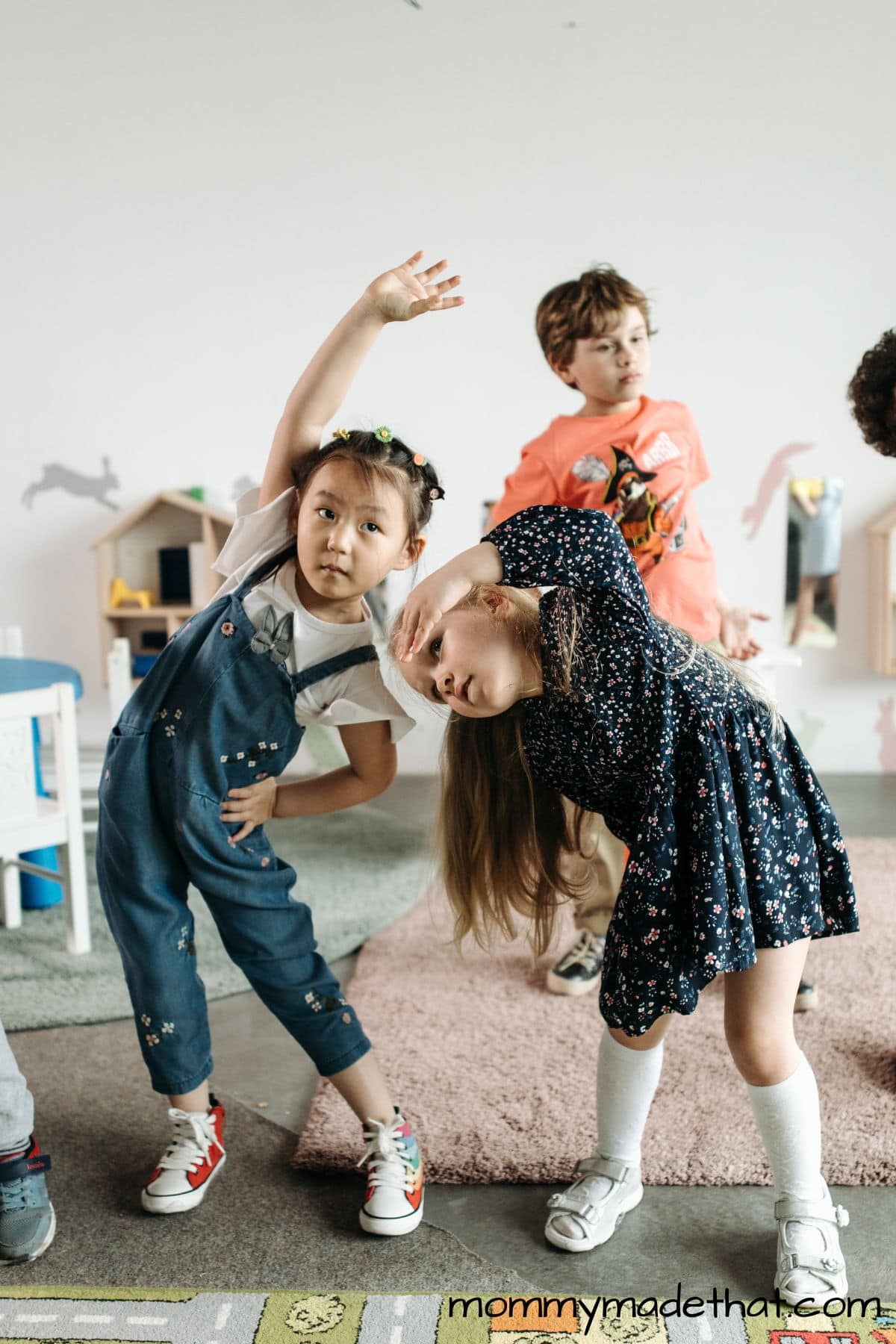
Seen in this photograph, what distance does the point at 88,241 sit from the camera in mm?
3086

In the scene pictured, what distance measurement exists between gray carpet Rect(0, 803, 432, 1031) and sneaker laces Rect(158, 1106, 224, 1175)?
485 millimetres

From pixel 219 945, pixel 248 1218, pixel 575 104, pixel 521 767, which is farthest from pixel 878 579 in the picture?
pixel 248 1218

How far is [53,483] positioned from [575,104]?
5.65 ft

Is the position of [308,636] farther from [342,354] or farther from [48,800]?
[48,800]

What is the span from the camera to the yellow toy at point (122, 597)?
9.98ft

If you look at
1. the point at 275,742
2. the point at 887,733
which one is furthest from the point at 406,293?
the point at 887,733

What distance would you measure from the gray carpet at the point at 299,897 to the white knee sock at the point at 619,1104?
0.50 metres

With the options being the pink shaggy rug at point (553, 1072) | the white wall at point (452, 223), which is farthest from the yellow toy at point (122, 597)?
the pink shaggy rug at point (553, 1072)

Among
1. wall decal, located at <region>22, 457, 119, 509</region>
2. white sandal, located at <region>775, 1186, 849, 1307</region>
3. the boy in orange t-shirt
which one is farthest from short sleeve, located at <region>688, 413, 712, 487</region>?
wall decal, located at <region>22, 457, 119, 509</region>

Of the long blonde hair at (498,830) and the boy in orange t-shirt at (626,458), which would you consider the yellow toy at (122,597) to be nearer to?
the boy in orange t-shirt at (626,458)

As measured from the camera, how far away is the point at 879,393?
1.32m

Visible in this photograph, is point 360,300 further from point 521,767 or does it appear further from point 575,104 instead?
point 575,104

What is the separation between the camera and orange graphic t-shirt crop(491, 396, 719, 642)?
5.19 ft

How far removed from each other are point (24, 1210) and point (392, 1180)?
365 mm
